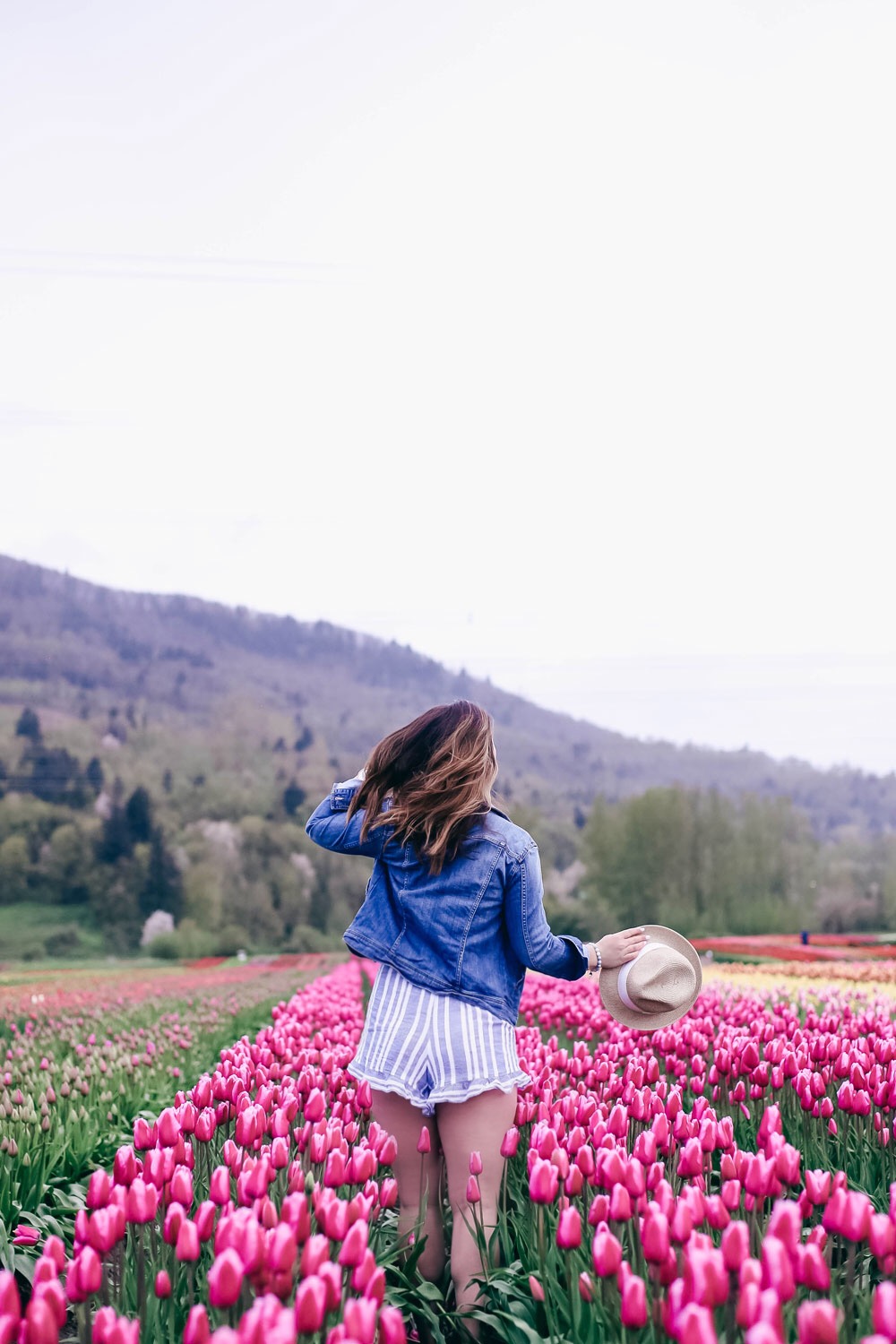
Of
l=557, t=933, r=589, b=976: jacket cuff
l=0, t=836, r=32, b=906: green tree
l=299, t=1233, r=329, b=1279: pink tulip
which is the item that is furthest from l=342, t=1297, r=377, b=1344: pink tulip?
l=0, t=836, r=32, b=906: green tree

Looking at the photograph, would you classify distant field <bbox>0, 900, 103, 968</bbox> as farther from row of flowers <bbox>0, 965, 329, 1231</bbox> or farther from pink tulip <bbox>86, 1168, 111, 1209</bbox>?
pink tulip <bbox>86, 1168, 111, 1209</bbox>

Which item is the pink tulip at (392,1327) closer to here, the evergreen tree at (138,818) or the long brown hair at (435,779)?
the long brown hair at (435,779)

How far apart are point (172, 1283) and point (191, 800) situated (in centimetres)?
6699

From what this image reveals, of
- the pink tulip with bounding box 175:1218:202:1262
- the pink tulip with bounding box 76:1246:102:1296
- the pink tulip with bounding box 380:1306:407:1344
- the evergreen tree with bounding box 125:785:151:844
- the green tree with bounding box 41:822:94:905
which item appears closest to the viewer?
the pink tulip with bounding box 380:1306:407:1344

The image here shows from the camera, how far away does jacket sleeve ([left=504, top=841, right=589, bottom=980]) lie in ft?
11.5

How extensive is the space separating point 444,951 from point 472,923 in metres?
0.12

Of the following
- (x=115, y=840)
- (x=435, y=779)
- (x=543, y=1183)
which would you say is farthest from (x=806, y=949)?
(x=115, y=840)

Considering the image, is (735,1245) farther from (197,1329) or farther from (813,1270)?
(197,1329)

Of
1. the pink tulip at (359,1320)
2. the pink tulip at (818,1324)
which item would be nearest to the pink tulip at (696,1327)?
the pink tulip at (818,1324)

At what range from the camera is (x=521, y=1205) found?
3.51m

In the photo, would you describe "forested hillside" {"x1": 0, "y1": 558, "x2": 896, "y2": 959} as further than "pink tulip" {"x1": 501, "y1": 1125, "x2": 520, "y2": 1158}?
Yes

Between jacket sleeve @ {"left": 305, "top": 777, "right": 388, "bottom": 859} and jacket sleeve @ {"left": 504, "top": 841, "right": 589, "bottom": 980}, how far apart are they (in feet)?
1.48

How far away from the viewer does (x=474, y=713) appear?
3590mm

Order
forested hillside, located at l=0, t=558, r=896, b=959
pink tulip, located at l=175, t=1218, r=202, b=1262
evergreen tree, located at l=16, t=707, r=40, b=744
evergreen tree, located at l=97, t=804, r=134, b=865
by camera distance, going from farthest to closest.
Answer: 1. evergreen tree, located at l=16, t=707, r=40, b=744
2. evergreen tree, located at l=97, t=804, r=134, b=865
3. forested hillside, located at l=0, t=558, r=896, b=959
4. pink tulip, located at l=175, t=1218, r=202, b=1262
